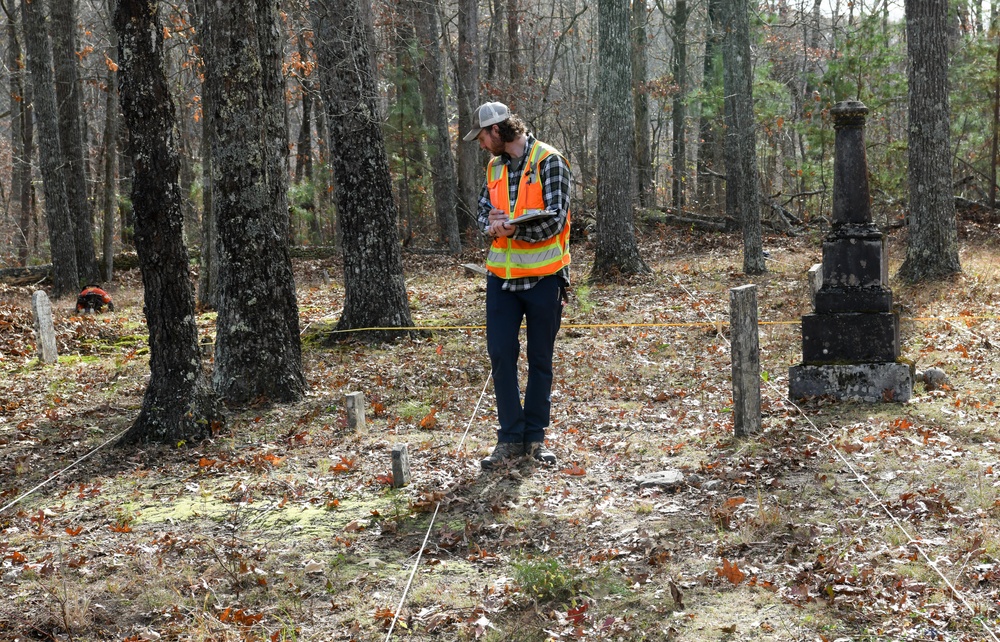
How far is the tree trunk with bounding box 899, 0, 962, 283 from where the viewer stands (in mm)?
13094

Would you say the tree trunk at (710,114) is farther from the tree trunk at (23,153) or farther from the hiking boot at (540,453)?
the tree trunk at (23,153)

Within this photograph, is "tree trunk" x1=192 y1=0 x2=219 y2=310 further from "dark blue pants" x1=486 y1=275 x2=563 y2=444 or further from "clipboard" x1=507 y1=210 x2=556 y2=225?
"clipboard" x1=507 y1=210 x2=556 y2=225

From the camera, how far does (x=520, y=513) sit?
217 inches

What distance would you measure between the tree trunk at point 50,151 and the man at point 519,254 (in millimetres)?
14012

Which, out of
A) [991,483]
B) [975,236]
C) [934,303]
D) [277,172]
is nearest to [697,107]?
[975,236]

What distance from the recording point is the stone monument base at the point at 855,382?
7.82 metres

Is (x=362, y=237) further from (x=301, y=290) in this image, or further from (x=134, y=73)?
(x=301, y=290)

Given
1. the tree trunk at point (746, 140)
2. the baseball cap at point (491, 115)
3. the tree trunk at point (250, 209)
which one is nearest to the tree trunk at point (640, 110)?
the tree trunk at point (746, 140)

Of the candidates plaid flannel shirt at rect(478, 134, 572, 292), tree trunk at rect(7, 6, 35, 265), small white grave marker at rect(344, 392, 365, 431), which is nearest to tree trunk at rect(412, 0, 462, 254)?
tree trunk at rect(7, 6, 35, 265)

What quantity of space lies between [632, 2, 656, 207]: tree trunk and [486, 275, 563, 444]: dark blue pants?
68.3 ft

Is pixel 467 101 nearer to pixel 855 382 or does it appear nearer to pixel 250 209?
pixel 250 209

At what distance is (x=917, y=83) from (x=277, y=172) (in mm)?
9389

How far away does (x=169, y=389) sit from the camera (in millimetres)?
7445

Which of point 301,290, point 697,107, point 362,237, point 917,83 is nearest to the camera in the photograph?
point 362,237
